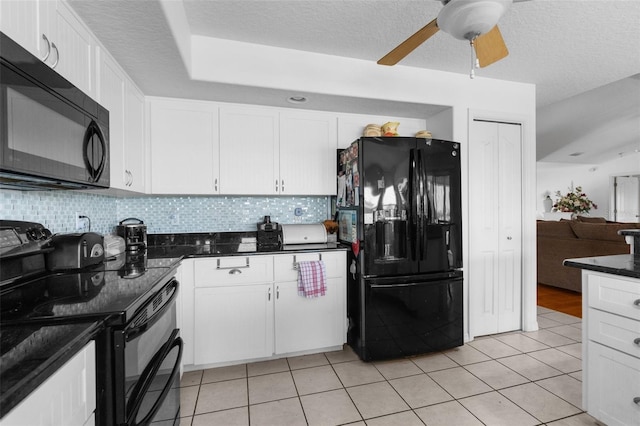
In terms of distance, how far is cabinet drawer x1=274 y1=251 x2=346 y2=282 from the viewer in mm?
2457

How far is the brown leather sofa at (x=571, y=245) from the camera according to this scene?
3750mm

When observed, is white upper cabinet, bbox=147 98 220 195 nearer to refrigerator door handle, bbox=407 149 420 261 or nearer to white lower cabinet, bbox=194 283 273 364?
white lower cabinet, bbox=194 283 273 364

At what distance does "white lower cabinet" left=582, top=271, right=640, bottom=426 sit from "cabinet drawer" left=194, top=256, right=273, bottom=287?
77.5 inches

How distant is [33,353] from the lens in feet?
2.36

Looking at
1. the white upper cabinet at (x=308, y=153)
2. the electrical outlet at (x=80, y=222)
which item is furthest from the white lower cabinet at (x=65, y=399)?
the white upper cabinet at (x=308, y=153)

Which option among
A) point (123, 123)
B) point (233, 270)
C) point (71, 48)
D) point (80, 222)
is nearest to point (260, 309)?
point (233, 270)

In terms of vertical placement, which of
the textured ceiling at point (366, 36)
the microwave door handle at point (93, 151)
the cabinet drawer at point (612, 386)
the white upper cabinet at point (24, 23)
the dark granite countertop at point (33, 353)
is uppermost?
the textured ceiling at point (366, 36)

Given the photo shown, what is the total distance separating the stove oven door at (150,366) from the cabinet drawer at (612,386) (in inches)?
83.3

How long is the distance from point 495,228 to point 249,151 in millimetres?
2359

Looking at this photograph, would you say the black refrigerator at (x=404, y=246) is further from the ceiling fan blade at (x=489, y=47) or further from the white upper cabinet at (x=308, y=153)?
the ceiling fan blade at (x=489, y=47)

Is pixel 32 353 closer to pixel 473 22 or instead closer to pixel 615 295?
pixel 473 22

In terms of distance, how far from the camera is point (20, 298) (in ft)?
3.73

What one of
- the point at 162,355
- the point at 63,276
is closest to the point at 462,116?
the point at 162,355

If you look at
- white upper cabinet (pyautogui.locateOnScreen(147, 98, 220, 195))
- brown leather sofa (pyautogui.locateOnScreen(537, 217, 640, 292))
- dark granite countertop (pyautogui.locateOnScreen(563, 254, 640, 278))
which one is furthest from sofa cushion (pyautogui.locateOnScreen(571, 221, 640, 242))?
white upper cabinet (pyautogui.locateOnScreen(147, 98, 220, 195))
